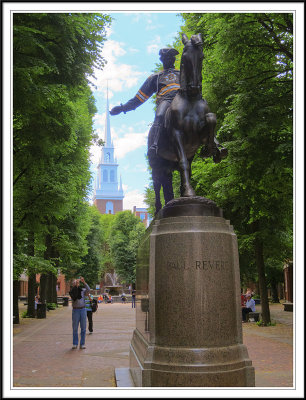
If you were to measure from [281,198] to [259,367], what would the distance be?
26.6 feet

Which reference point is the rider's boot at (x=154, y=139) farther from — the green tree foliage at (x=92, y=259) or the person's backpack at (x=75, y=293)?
the green tree foliage at (x=92, y=259)

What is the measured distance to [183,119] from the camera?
7598mm

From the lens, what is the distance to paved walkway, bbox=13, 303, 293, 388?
852cm

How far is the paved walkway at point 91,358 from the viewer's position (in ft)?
28.0

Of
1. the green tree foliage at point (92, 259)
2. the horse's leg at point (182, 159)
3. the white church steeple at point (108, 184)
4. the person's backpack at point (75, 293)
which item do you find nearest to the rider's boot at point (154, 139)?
the horse's leg at point (182, 159)

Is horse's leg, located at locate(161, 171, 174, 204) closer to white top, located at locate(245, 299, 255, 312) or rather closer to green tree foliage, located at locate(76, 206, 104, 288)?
white top, located at locate(245, 299, 255, 312)

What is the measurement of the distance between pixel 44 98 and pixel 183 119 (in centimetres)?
583

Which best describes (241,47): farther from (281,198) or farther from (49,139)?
(49,139)

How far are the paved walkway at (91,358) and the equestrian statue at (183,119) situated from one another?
4.00m

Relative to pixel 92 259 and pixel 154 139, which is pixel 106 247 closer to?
pixel 92 259

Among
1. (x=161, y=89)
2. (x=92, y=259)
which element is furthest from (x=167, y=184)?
(x=92, y=259)

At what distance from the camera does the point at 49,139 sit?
14.5 m

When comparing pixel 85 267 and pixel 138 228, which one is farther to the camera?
pixel 138 228

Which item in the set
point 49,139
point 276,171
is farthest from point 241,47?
point 49,139
